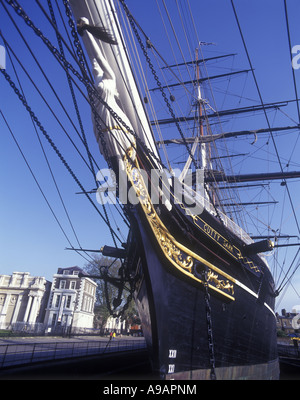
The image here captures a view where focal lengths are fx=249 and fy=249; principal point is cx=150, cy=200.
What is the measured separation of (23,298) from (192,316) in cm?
4303

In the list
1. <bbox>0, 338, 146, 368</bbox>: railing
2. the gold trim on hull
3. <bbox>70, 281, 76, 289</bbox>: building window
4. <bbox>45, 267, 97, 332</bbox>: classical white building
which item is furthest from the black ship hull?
<bbox>70, 281, 76, 289</bbox>: building window

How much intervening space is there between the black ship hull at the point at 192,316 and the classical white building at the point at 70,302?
31.5 metres

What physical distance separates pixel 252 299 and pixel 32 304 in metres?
40.5

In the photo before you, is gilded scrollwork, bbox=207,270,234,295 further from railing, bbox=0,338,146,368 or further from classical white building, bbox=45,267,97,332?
classical white building, bbox=45,267,97,332

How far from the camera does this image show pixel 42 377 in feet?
21.4

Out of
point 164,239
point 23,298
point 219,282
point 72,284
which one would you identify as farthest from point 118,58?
point 23,298

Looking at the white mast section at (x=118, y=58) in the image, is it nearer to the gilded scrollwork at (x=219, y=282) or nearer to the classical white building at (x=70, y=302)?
the gilded scrollwork at (x=219, y=282)

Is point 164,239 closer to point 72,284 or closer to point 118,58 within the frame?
point 118,58

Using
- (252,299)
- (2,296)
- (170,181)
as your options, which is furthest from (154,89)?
(2,296)

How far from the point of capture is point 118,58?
4.51m

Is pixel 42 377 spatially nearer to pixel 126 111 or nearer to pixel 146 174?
pixel 146 174

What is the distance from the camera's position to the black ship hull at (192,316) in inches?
188

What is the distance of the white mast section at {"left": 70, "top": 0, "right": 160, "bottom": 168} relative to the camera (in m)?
3.89

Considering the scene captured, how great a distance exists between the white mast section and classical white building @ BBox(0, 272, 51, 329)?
1636 inches
